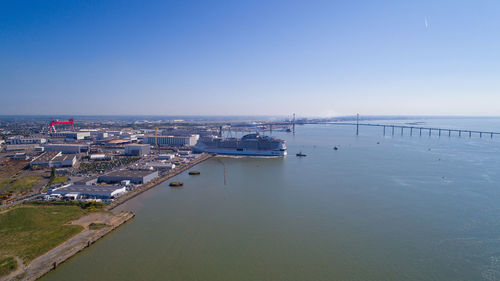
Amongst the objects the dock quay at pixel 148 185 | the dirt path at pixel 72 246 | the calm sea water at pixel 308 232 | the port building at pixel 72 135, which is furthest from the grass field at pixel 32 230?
the port building at pixel 72 135

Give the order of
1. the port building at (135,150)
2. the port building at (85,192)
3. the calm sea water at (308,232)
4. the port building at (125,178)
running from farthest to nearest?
the port building at (135,150) → the port building at (125,178) → the port building at (85,192) → the calm sea water at (308,232)

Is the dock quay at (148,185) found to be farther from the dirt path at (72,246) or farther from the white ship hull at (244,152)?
the white ship hull at (244,152)

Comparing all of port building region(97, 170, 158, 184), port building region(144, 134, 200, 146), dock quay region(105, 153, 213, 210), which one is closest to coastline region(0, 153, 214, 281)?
dock quay region(105, 153, 213, 210)

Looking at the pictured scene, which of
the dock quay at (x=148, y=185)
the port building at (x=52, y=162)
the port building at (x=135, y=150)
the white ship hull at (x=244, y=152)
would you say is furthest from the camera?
the white ship hull at (x=244, y=152)

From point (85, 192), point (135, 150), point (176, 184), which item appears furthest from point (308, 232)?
point (135, 150)

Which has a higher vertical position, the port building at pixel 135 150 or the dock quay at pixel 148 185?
the port building at pixel 135 150
